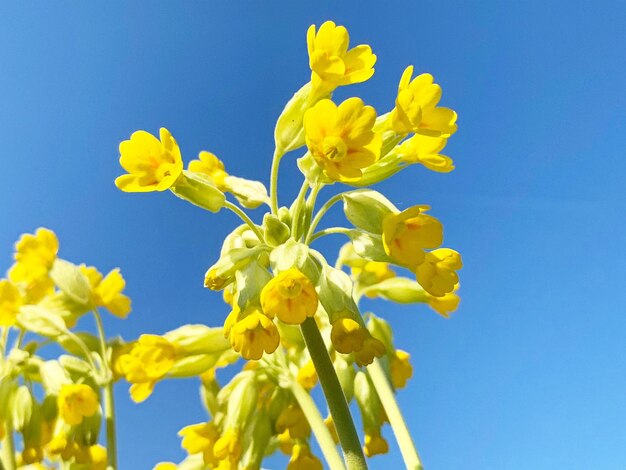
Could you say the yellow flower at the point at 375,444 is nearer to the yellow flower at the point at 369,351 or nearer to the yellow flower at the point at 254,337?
the yellow flower at the point at 369,351

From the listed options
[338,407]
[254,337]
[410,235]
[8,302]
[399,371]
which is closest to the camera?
[338,407]

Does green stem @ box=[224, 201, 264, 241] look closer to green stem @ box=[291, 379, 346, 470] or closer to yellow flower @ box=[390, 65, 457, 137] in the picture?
yellow flower @ box=[390, 65, 457, 137]

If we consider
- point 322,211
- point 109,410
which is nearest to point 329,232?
point 322,211

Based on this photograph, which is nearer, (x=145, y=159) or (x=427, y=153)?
(x=145, y=159)

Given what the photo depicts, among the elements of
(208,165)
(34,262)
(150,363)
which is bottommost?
(150,363)

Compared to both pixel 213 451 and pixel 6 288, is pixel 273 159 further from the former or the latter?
pixel 6 288

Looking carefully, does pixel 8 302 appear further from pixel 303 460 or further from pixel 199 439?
pixel 303 460

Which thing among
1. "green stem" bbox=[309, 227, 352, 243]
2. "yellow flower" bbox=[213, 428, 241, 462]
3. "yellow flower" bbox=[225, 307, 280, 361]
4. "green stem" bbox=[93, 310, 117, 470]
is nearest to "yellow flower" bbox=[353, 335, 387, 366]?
"yellow flower" bbox=[225, 307, 280, 361]
